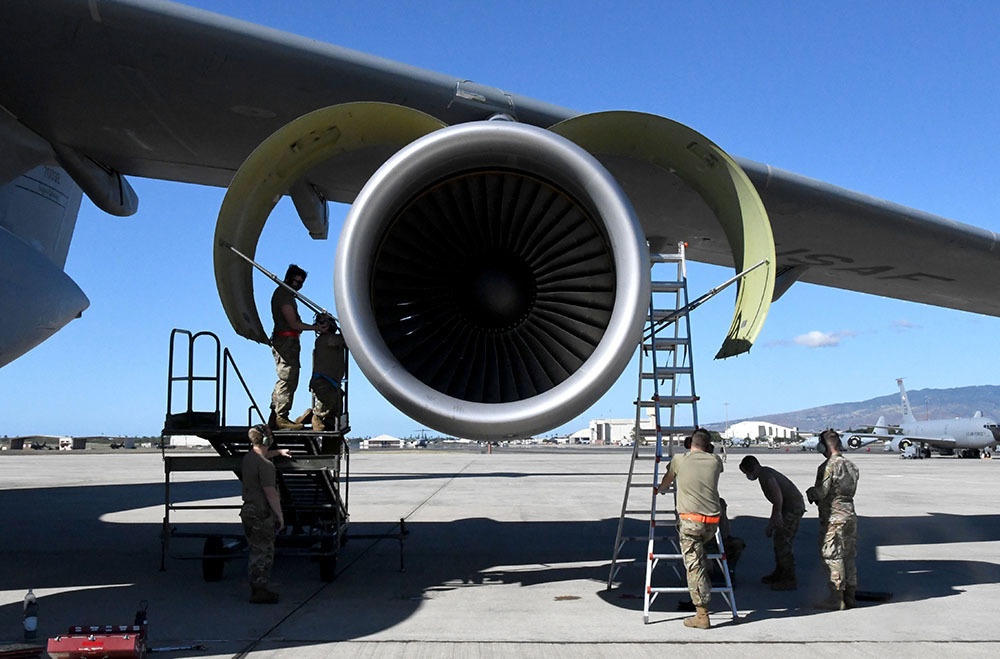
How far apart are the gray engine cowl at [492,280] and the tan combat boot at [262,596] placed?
238 cm

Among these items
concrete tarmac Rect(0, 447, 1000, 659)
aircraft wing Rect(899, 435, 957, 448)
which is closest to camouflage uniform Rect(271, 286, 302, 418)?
concrete tarmac Rect(0, 447, 1000, 659)

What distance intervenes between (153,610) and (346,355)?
8.24 ft

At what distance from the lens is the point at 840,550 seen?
6727 millimetres

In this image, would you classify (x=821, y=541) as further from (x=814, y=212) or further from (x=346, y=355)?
(x=346, y=355)

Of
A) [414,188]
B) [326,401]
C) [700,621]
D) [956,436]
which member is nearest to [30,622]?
[326,401]

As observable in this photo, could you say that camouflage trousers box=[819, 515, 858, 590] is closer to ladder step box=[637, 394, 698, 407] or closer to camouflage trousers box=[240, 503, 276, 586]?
ladder step box=[637, 394, 698, 407]

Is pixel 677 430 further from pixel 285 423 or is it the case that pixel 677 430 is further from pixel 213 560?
pixel 213 560

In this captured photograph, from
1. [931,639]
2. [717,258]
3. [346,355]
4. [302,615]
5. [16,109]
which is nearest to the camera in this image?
[931,639]

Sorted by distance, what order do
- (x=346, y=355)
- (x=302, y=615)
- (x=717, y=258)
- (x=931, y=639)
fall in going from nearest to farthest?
(x=931, y=639), (x=302, y=615), (x=346, y=355), (x=717, y=258)

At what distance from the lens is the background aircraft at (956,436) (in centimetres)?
4747

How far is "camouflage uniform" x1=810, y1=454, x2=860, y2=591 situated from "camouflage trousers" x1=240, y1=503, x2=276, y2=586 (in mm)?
4326

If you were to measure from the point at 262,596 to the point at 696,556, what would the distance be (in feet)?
10.8

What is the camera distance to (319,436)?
7152 mm

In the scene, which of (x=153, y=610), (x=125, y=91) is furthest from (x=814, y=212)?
(x=153, y=610)
